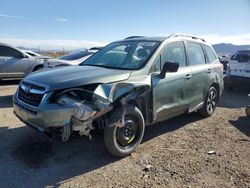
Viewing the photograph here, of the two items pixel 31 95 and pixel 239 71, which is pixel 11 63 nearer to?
pixel 31 95

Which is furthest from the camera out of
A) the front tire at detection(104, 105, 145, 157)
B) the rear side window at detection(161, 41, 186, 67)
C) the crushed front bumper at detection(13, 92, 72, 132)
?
the rear side window at detection(161, 41, 186, 67)

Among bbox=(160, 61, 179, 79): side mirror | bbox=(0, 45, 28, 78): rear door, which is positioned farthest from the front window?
bbox=(160, 61, 179, 79): side mirror

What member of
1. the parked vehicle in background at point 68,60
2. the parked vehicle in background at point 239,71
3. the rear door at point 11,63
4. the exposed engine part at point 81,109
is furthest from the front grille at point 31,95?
the parked vehicle in background at point 239,71

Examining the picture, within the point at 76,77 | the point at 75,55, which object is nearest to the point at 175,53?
the point at 76,77

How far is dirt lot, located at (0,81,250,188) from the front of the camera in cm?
374

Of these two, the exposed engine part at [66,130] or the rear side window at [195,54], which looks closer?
the exposed engine part at [66,130]

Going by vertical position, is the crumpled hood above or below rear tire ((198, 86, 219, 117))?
above

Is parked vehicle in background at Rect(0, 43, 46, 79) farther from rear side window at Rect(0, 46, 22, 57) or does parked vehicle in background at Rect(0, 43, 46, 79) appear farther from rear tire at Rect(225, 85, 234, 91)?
rear tire at Rect(225, 85, 234, 91)

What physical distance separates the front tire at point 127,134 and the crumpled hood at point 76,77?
0.55 metres

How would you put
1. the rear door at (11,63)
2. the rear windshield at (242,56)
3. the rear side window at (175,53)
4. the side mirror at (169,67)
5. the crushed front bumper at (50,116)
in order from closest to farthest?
the crushed front bumper at (50,116) → the side mirror at (169,67) → the rear side window at (175,53) → the rear windshield at (242,56) → the rear door at (11,63)

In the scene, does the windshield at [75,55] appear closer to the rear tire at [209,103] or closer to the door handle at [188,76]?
the rear tire at [209,103]

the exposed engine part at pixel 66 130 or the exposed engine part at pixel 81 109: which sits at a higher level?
the exposed engine part at pixel 81 109

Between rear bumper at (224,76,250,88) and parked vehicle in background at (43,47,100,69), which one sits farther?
rear bumper at (224,76,250,88)

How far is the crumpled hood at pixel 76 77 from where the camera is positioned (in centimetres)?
403
